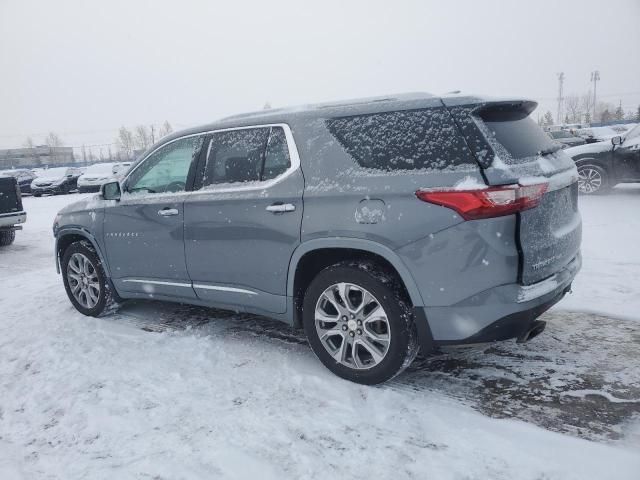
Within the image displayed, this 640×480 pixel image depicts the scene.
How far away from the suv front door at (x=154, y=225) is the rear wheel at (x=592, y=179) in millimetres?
9283

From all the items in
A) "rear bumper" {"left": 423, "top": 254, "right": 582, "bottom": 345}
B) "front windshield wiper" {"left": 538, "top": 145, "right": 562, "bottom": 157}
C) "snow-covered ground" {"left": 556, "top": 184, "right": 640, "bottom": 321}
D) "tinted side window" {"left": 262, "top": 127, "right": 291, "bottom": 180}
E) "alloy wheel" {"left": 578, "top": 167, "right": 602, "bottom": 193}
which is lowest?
"snow-covered ground" {"left": 556, "top": 184, "right": 640, "bottom": 321}

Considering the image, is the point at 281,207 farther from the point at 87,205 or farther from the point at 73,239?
the point at 73,239

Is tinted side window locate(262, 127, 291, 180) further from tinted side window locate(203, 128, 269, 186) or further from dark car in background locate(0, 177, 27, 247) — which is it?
dark car in background locate(0, 177, 27, 247)

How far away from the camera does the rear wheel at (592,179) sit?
10.4 meters

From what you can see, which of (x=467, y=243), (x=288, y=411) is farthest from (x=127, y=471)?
(x=467, y=243)

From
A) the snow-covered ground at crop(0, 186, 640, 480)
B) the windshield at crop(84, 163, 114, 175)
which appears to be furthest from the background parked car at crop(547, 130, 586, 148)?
the windshield at crop(84, 163, 114, 175)

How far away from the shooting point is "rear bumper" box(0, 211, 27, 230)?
926 cm

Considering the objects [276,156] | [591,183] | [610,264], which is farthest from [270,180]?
[591,183]

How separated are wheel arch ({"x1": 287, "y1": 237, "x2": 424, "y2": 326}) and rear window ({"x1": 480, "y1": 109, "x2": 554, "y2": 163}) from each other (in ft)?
2.85

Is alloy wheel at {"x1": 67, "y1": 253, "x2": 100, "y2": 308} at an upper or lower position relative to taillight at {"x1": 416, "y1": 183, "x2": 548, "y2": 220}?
lower

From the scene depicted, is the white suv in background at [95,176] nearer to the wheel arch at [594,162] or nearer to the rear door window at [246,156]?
the wheel arch at [594,162]

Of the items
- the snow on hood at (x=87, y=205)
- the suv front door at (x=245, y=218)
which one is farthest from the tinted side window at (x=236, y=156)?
the snow on hood at (x=87, y=205)

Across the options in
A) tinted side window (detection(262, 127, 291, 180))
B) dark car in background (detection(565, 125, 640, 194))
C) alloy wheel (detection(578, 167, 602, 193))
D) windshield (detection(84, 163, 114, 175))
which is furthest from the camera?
windshield (detection(84, 163, 114, 175))

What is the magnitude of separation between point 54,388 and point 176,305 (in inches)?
74.3
